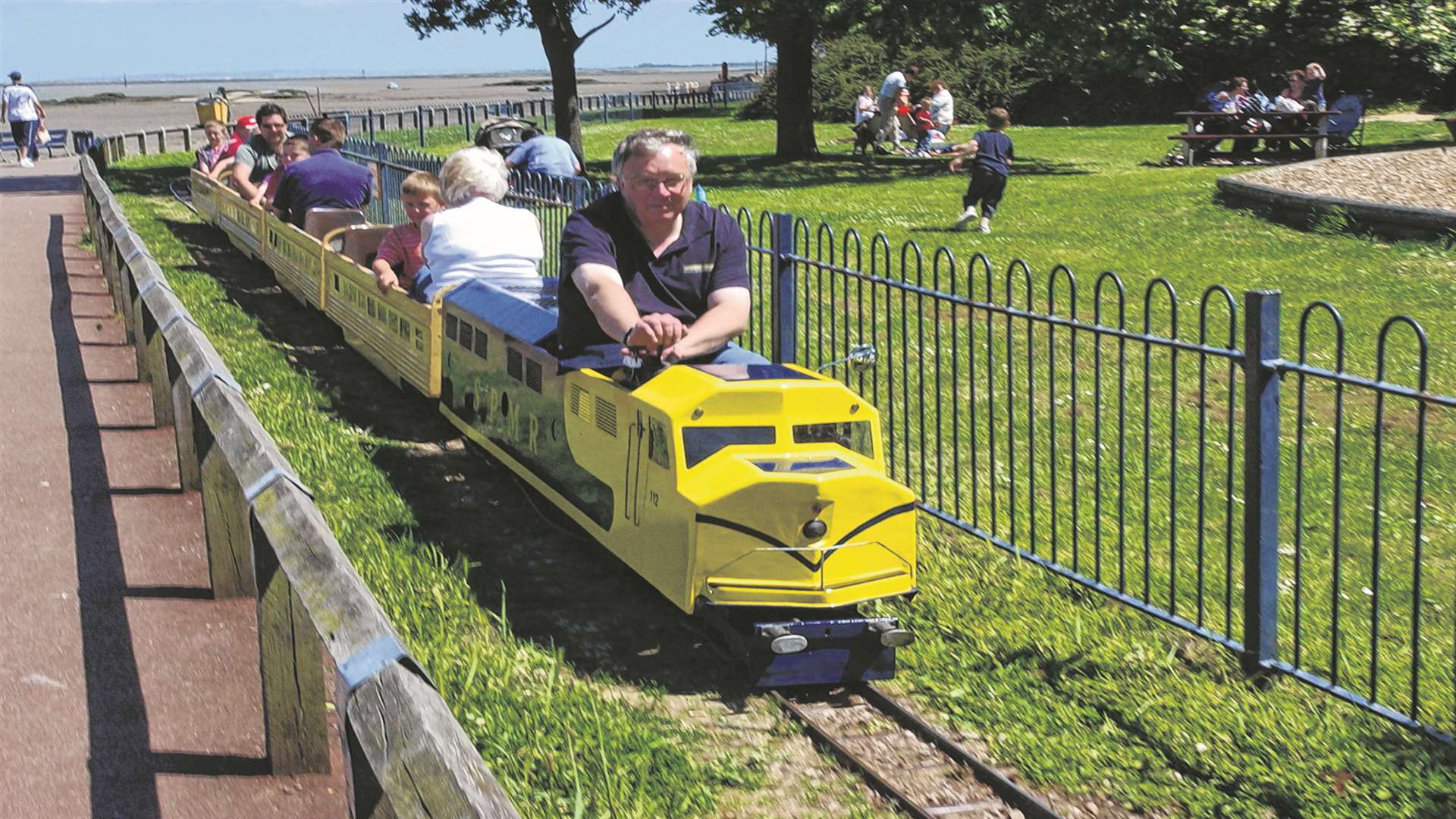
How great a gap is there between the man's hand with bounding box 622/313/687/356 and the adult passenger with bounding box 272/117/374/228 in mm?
8640

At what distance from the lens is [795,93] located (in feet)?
98.9

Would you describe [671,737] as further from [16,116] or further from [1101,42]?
[16,116]

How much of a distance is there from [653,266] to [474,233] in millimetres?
2850

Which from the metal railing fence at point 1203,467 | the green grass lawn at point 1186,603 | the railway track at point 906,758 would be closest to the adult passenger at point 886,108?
the green grass lawn at point 1186,603

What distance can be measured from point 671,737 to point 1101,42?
24780 mm

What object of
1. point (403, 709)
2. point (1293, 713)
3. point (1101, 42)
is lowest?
point (1293, 713)

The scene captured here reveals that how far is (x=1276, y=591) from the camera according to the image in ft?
19.9

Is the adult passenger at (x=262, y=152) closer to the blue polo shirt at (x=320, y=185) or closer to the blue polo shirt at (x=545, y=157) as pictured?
the blue polo shirt at (x=320, y=185)

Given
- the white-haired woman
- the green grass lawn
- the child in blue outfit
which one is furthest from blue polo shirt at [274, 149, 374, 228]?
the child in blue outfit

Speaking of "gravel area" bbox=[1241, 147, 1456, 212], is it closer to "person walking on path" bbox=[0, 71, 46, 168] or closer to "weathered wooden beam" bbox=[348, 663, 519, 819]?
"weathered wooden beam" bbox=[348, 663, 519, 819]

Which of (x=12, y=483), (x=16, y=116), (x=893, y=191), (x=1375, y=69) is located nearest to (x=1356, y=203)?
(x=893, y=191)

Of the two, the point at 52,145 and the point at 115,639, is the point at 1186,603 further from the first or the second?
the point at 52,145

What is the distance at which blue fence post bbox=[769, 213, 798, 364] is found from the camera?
9.03 m

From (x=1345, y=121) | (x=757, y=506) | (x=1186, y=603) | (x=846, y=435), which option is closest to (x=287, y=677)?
(x=757, y=506)
